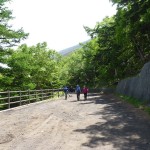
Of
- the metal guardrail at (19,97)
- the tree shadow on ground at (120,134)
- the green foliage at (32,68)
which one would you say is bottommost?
the tree shadow on ground at (120,134)

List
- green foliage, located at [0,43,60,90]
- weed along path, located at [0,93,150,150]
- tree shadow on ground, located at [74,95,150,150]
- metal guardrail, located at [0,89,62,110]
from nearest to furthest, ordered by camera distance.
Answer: weed along path, located at [0,93,150,150], tree shadow on ground, located at [74,95,150,150], metal guardrail, located at [0,89,62,110], green foliage, located at [0,43,60,90]

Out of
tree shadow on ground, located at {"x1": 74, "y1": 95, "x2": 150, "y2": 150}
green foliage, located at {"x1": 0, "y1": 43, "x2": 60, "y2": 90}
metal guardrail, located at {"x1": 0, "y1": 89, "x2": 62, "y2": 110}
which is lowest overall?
tree shadow on ground, located at {"x1": 74, "y1": 95, "x2": 150, "y2": 150}

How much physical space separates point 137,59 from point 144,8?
25894 mm

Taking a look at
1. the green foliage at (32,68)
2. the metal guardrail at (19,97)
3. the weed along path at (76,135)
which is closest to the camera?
the weed along path at (76,135)

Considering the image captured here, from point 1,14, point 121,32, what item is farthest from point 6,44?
point 121,32

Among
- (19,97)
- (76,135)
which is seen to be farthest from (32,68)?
(76,135)

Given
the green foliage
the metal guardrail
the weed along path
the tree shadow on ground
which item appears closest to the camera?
the weed along path

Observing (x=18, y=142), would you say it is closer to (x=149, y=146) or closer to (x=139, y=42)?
(x=149, y=146)

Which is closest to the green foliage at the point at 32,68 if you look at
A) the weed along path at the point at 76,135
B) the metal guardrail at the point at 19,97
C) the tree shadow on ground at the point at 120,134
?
the metal guardrail at the point at 19,97

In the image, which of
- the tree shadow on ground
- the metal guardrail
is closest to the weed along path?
the tree shadow on ground

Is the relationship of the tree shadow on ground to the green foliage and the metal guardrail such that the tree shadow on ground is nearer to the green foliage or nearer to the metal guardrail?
the metal guardrail

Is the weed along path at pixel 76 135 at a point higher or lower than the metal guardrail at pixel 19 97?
lower

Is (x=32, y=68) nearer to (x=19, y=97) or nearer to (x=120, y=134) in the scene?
(x=19, y=97)

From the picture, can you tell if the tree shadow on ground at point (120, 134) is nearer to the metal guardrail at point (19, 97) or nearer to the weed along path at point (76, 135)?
the weed along path at point (76, 135)
